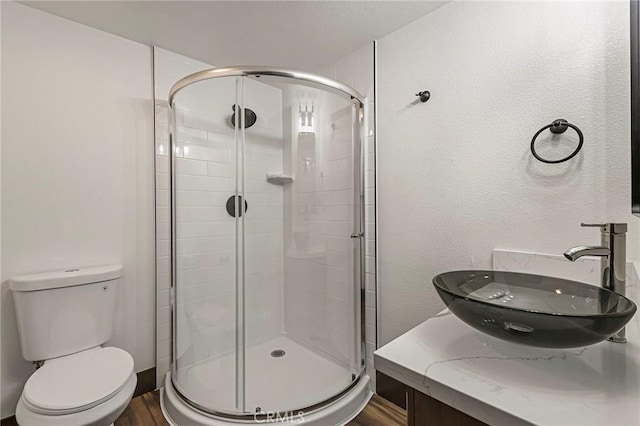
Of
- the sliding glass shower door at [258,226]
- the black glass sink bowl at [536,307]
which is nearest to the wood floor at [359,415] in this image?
the sliding glass shower door at [258,226]

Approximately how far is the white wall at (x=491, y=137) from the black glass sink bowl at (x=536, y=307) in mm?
309

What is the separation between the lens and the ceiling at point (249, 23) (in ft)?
5.08

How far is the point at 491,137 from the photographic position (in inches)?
54.7

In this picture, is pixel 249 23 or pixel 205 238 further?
pixel 205 238

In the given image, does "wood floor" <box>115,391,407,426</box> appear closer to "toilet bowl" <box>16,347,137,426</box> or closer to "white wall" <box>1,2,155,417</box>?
"white wall" <box>1,2,155,417</box>

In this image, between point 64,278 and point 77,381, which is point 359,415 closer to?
point 77,381

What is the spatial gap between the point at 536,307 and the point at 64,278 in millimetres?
2096

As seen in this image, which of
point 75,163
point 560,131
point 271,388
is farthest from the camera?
point 271,388

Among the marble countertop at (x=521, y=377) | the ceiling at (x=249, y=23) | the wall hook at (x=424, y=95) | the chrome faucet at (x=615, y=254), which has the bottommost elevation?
the marble countertop at (x=521, y=377)

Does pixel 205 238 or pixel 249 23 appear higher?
pixel 249 23

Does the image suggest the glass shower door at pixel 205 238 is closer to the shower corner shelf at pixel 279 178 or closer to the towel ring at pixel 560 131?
the shower corner shelf at pixel 279 178

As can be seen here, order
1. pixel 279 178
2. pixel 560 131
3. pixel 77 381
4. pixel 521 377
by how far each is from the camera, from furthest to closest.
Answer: pixel 279 178
pixel 77 381
pixel 560 131
pixel 521 377

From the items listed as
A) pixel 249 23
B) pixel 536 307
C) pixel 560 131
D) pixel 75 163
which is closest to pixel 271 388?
pixel 536 307

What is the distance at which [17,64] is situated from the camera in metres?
1.52
